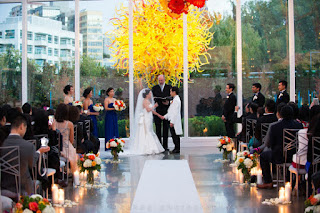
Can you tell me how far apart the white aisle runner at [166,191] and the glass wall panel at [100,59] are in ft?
11.9

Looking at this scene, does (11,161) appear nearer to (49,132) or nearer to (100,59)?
(49,132)

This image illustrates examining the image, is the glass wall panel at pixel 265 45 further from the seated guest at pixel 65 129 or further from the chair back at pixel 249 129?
the seated guest at pixel 65 129

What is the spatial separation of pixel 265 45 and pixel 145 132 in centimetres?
397

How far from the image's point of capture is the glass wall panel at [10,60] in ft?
39.8

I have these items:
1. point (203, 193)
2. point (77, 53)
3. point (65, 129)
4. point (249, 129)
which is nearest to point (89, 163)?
point (65, 129)

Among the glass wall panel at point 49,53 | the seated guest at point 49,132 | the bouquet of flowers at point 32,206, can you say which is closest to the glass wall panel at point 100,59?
the glass wall panel at point 49,53

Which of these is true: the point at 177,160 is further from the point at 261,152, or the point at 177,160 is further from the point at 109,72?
the point at 109,72

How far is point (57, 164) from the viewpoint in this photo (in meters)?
6.29

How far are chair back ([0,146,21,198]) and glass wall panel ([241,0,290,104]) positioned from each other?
8.36 meters

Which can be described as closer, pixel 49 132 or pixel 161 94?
pixel 49 132

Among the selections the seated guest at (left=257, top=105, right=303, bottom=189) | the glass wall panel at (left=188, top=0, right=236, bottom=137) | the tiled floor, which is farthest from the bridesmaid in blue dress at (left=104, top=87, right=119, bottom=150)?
the seated guest at (left=257, top=105, right=303, bottom=189)

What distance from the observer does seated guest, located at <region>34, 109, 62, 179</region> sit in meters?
5.97

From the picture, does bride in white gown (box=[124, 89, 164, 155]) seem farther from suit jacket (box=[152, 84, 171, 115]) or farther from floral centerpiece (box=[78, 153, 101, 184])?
floral centerpiece (box=[78, 153, 101, 184])

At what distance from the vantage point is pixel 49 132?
6117 millimetres
